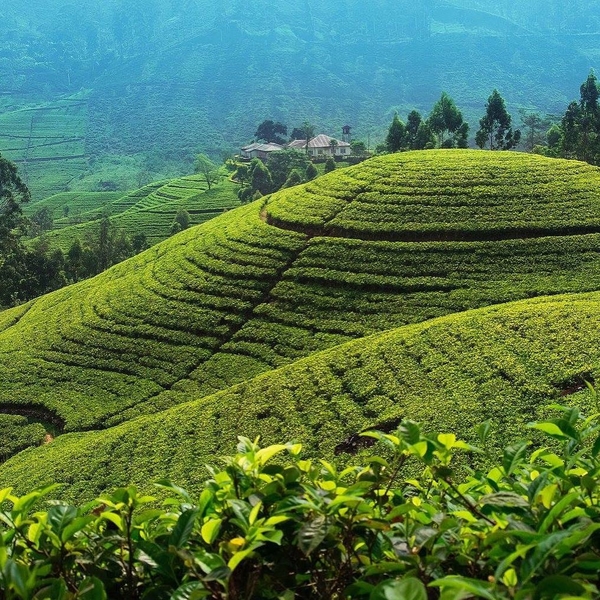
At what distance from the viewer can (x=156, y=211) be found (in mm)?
65625

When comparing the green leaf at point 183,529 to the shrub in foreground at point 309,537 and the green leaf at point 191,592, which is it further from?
the green leaf at point 191,592

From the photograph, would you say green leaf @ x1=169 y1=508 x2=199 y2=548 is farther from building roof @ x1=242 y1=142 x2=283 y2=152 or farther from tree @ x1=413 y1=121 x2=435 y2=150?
building roof @ x1=242 y1=142 x2=283 y2=152

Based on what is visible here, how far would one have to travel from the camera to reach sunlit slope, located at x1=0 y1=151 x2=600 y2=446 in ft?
68.1

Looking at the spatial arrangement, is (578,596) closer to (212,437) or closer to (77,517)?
(77,517)

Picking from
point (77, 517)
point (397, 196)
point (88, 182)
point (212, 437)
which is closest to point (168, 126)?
point (88, 182)

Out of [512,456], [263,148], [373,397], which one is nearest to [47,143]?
[263,148]

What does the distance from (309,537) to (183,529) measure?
0.48 meters

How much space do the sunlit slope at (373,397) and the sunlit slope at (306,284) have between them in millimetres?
2179

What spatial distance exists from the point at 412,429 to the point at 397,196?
25.2m

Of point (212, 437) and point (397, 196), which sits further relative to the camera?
point (397, 196)

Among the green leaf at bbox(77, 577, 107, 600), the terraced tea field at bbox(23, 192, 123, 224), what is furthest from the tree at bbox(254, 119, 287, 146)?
the green leaf at bbox(77, 577, 107, 600)

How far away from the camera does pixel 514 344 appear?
1552 cm

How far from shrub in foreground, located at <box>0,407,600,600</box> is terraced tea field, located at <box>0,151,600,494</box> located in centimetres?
1085

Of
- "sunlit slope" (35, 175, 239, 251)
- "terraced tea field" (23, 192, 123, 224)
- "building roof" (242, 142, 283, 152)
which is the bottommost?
"terraced tea field" (23, 192, 123, 224)
